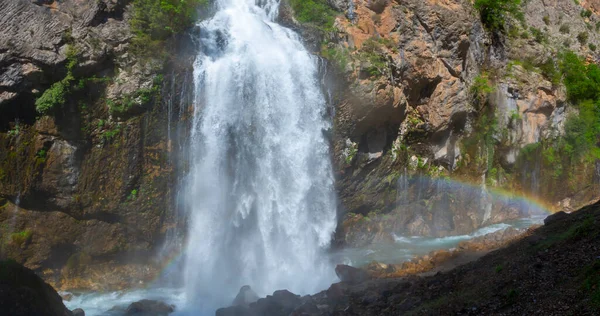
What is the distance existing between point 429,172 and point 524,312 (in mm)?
14587

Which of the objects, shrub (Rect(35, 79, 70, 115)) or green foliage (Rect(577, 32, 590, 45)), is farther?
green foliage (Rect(577, 32, 590, 45))

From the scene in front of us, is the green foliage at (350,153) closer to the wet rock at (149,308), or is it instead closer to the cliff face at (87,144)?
the cliff face at (87,144)

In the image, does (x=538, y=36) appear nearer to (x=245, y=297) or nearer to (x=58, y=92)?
(x=245, y=297)

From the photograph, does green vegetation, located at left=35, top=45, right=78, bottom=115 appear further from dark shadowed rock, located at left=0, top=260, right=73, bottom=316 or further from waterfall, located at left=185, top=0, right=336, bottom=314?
dark shadowed rock, located at left=0, top=260, right=73, bottom=316

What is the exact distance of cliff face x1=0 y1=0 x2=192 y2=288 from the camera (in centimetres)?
1466

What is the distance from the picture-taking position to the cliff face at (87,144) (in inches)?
577

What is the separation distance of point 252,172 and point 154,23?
6305 millimetres

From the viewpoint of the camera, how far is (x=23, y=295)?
10359mm

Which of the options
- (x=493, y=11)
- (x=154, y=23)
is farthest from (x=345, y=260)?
(x=493, y=11)

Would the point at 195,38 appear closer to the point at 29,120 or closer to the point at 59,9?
the point at 59,9

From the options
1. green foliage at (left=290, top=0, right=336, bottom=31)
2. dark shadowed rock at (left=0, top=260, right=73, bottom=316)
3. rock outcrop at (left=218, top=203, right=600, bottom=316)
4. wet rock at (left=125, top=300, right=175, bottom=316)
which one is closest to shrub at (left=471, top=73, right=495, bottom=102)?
green foliage at (left=290, top=0, right=336, bottom=31)

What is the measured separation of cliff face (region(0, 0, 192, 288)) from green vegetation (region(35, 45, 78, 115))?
0.08 meters

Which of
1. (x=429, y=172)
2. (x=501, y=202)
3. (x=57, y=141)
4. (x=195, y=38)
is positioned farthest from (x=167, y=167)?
(x=501, y=202)

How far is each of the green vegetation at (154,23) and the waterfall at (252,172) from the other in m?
1.31
